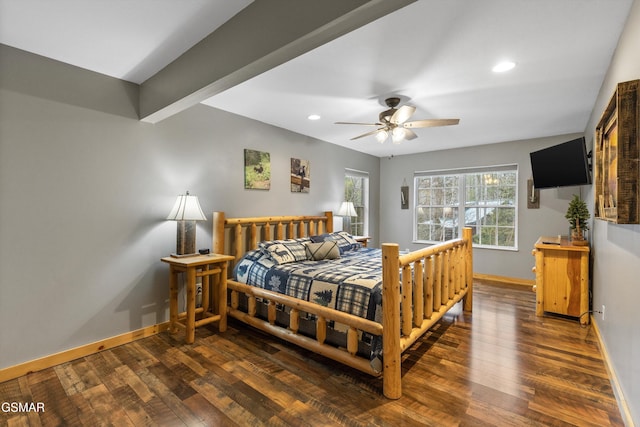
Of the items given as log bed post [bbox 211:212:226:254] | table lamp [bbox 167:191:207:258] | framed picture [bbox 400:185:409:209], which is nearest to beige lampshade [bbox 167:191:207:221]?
table lamp [bbox 167:191:207:258]

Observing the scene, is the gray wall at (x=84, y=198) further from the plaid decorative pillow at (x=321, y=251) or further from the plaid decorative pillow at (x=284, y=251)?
the plaid decorative pillow at (x=321, y=251)

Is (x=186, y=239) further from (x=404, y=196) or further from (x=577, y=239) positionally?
(x=404, y=196)

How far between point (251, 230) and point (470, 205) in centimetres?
406

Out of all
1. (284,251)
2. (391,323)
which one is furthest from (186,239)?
(391,323)

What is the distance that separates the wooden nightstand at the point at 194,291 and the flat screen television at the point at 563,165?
385cm

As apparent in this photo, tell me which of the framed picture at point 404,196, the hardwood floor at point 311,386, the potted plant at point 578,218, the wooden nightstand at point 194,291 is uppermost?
the framed picture at point 404,196

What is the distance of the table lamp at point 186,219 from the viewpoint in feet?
9.48

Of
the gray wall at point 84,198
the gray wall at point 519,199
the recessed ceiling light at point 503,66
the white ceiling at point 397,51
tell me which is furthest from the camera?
the gray wall at point 519,199

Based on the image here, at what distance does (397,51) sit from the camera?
217 centimetres

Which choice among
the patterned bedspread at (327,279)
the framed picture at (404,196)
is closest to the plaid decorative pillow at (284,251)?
the patterned bedspread at (327,279)

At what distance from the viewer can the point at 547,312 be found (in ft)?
11.5

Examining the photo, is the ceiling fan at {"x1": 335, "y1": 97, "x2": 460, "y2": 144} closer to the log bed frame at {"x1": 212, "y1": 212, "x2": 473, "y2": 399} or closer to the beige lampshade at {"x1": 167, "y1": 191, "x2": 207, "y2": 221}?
the log bed frame at {"x1": 212, "y1": 212, "x2": 473, "y2": 399}

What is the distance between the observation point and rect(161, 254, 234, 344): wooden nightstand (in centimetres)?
274

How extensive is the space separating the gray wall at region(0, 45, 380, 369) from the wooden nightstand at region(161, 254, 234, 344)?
20 centimetres
